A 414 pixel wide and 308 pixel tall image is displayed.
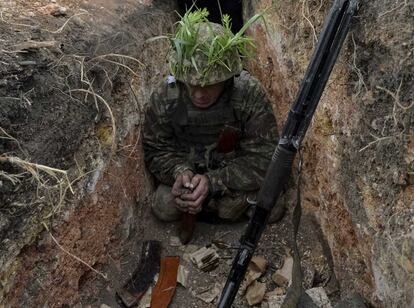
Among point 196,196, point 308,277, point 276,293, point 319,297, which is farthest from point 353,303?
point 196,196

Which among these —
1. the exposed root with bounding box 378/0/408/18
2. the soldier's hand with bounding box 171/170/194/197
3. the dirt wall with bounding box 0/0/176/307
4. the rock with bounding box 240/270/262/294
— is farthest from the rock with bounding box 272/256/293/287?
the exposed root with bounding box 378/0/408/18

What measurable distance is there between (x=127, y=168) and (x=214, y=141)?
67 cm

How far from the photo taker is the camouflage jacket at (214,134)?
340cm

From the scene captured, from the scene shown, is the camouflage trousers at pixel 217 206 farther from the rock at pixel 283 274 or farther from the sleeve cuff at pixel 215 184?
the rock at pixel 283 274

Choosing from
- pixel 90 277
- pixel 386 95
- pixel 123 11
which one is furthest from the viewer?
pixel 123 11

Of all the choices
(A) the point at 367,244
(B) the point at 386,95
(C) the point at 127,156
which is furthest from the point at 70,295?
(B) the point at 386,95

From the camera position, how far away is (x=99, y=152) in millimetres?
2971

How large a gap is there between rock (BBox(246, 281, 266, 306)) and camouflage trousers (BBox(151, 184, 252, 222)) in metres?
0.64

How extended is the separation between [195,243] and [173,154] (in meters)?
0.64

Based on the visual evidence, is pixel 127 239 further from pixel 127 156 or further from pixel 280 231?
pixel 280 231

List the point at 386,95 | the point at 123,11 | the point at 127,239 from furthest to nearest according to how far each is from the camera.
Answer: the point at 123,11, the point at 127,239, the point at 386,95

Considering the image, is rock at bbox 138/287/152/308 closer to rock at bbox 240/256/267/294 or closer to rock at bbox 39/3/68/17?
rock at bbox 240/256/267/294

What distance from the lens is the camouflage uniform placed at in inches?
134

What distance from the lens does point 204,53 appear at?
3.03 m
